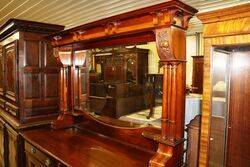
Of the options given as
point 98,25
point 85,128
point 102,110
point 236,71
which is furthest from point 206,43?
point 85,128

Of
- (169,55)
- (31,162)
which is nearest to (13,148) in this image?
(31,162)

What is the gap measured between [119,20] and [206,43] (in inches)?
26.8

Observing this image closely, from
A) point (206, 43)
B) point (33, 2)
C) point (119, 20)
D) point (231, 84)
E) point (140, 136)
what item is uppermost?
point (33, 2)

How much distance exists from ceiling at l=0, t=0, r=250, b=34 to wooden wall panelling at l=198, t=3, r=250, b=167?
1038 millimetres

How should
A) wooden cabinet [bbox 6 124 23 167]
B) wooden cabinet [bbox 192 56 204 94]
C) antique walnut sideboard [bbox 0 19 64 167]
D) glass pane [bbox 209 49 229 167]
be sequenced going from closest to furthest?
glass pane [bbox 209 49 229 167] < wooden cabinet [bbox 6 124 23 167] < antique walnut sideboard [bbox 0 19 64 167] < wooden cabinet [bbox 192 56 204 94]

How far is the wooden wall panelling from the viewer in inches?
50.4

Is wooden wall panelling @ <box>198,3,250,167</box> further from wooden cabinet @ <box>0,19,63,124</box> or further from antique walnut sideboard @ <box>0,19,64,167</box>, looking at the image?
antique walnut sideboard @ <box>0,19,64,167</box>

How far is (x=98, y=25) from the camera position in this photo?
6.34 ft

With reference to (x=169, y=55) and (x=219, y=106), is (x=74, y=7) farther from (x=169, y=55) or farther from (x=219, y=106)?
(x=219, y=106)

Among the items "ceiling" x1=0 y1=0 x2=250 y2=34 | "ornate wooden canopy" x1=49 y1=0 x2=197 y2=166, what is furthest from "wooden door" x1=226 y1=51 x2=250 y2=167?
"ceiling" x1=0 y1=0 x2=250 y2=34

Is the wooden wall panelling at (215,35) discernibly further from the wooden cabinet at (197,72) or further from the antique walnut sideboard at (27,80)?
the wooden cabinet at (197,72)

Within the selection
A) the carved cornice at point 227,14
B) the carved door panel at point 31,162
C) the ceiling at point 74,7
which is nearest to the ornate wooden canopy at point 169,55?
the carved cornice at point 227,14

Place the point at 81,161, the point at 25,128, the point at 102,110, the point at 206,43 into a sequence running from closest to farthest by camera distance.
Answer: the point at 206,43 < the point at 81,161 < the point at 102,110 < the point at 25,128

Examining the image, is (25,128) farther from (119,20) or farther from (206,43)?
(206,43)
